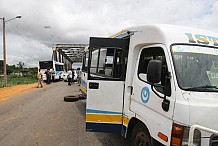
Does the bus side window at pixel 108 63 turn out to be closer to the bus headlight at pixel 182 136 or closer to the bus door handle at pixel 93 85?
the bus door handle at pixel 93 85

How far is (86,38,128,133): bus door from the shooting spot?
15.0ft

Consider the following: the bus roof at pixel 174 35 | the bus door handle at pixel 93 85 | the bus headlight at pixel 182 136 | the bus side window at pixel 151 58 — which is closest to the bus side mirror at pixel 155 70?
the bus side window at pixel 151 58

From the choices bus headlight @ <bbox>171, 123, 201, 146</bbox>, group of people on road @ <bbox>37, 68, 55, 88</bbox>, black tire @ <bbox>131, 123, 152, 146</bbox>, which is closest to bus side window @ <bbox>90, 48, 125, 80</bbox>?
black tire @ <bbox>131, 123, 152, 146</bbox>

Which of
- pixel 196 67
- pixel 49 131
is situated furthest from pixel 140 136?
pixel 49 131

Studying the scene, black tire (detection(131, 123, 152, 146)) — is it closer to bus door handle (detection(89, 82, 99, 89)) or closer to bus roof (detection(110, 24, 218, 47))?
bus door handle (detection(89, 82, 99, 89))

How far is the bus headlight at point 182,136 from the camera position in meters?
2.79

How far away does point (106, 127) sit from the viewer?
15.3 feet

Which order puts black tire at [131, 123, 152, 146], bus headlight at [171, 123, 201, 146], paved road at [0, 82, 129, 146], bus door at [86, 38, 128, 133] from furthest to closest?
paved road at [0, 82, 129, 146] < bus door at [86, 38, 128, 133] < black tire at [131, 123, 152, 146] < bus headlight at [171, 123, 201, 146]

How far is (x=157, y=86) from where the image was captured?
3.45 meters

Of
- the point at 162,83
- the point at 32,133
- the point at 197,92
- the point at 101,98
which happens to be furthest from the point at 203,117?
the point at 32,133

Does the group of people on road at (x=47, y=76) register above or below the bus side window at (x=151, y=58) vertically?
below

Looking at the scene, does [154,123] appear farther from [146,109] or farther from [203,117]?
[203,117]

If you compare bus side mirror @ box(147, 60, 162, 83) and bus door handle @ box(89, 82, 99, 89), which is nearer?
bus side mirror @ box(147, 60, 162, 83)

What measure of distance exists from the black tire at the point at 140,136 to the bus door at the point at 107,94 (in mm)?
578
